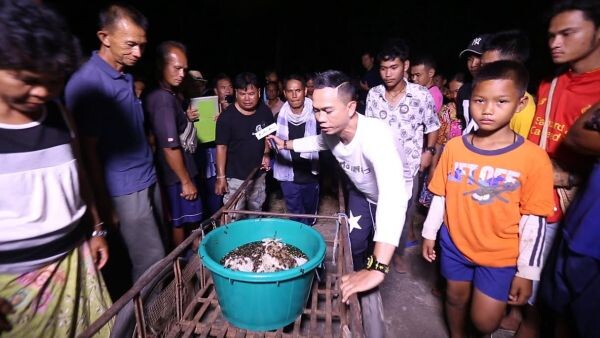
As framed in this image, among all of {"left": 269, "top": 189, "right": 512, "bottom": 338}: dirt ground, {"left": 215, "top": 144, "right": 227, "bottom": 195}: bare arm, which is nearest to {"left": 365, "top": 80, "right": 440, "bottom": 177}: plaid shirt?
{"left": 269, "top": 189, "right": 512, "bottom": 338}: dirt ground

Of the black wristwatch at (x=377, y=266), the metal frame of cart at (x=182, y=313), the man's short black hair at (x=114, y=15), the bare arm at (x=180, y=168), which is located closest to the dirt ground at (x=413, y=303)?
the metal frame of cart at (x=182, y=313)

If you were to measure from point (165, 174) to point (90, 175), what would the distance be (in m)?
0.92

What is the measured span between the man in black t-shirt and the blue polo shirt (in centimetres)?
103

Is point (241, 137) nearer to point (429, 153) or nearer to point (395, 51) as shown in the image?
point (395, 51)

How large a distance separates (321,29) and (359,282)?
37.5 feet

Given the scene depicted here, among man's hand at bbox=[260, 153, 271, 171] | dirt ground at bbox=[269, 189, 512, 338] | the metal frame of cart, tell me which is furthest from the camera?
man's hand at bbox=[260, 153, 271, 171]

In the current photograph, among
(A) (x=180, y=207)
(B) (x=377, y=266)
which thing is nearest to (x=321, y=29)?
(A) (x=180, y=207)

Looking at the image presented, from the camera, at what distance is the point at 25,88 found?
113cm

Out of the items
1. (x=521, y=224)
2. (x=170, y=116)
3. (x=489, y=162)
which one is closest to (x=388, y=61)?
(x=489, y=162)

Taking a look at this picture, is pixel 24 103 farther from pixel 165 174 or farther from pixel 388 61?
pixel 388 61

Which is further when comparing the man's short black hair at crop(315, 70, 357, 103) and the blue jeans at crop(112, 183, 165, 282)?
the blue jeans at crop(112, 183, 165, 282)

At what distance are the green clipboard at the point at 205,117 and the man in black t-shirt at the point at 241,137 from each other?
40cm

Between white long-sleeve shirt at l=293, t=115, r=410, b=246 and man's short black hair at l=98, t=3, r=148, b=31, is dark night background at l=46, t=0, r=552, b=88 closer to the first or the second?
man's short black hair at l=98, t=3, r=148, b=31

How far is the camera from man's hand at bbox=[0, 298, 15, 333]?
3.88ft
